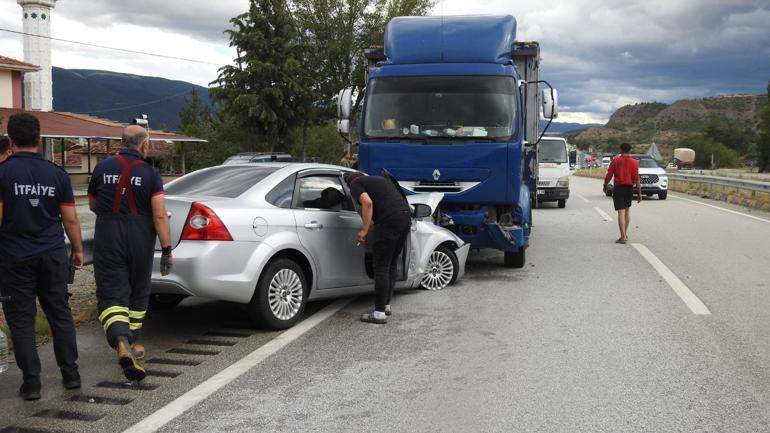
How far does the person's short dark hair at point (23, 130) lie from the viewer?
4949mm

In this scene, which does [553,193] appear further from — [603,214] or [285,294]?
[285,294]

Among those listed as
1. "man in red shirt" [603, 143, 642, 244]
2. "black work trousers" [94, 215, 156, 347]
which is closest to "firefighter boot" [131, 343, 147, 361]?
"black work trousers" [94, 215, 156, 347]

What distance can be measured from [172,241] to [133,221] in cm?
96

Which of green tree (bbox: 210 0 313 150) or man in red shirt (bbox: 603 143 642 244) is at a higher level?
green tree (bbox: 210 0 313 150)

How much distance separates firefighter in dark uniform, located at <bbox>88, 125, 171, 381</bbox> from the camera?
5383mm

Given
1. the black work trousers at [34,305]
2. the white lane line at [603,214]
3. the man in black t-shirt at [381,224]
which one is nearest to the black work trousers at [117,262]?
the black work trousers at [34,305]

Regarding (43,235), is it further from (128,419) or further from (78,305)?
(78,305)

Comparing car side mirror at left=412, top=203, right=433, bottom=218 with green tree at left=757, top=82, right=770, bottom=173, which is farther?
green tree at left=757, top=82, right=770, bottom=173

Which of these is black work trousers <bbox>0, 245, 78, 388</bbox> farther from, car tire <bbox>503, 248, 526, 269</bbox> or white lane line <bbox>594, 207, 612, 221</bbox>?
white lane line <bbox>594, 207, 612, 221</bbox>

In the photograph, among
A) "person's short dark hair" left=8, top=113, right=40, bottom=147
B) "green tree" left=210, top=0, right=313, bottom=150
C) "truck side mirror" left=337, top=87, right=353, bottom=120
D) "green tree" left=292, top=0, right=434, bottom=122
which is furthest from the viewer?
"green tree" left=292, top=0, right=434, bottom=122

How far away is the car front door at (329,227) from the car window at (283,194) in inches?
2.5

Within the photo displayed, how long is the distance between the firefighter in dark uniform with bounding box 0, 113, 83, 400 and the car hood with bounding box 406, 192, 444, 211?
4.68 metres

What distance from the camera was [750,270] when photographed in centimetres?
1052

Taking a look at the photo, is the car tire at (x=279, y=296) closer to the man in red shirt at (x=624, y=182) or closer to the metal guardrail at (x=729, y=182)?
the man in red shirt at (x=624, y=182)
